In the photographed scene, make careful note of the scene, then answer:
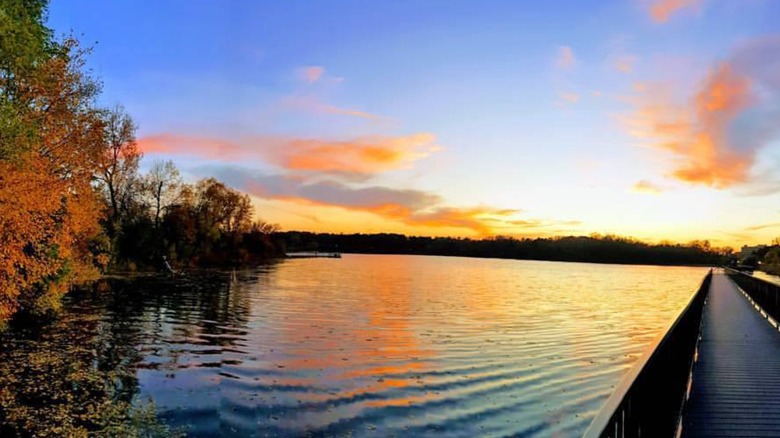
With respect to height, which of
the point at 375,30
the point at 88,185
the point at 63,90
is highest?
the point at 375,30

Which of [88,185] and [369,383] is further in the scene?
[88,185]

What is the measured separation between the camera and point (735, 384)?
9664 mm

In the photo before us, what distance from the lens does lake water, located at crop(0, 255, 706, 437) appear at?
1055 cm

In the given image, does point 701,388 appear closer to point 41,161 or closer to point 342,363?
point 342,363

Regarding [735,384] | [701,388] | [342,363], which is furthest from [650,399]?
[342,363]

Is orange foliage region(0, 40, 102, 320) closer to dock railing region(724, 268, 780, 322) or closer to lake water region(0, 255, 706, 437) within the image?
lake water region(0, 255, 706, 437)

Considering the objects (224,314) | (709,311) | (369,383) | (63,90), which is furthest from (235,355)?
(709,311)

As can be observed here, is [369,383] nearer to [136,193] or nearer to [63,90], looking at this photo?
[63,90]

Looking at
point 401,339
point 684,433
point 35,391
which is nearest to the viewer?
point 684,433

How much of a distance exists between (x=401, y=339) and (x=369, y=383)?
687 centimetres

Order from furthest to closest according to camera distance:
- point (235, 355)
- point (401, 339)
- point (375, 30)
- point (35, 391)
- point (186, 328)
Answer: point (375, 30) < point (186, 328) < point (401, 339) < point (235, 355) < point (35, 391)

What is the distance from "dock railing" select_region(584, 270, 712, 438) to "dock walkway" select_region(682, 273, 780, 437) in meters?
0.62

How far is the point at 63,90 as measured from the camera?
68.9ft

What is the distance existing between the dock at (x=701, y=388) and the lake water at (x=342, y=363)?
4.55 ft
